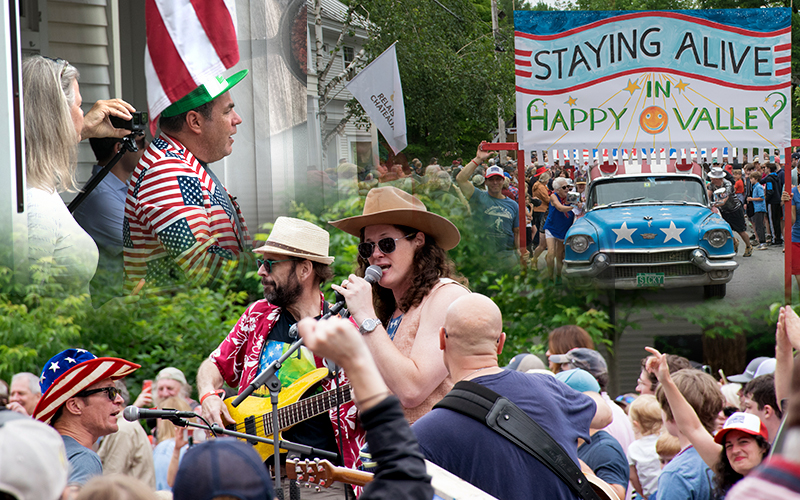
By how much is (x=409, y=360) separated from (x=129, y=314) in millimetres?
3469

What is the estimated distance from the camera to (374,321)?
3.02m

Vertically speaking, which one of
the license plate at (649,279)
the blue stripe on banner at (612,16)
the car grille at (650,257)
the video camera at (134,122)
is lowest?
the license plate at (649,279)

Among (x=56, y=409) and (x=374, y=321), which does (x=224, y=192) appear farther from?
(x=374, y=321)

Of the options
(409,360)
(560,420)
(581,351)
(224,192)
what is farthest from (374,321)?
(224,192)

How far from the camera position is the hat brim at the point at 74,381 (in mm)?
3275

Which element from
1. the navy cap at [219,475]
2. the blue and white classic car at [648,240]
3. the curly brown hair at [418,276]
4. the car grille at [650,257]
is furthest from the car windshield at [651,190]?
the navy cap at [219,475]

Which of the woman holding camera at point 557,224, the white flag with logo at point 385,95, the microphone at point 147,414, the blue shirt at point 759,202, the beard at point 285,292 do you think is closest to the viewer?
the microphone at point 147,414

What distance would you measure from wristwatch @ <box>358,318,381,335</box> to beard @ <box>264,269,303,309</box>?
3.44 ft

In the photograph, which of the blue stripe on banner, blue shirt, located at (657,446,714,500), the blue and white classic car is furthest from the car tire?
blue shirt, located at (657,446,714,500)

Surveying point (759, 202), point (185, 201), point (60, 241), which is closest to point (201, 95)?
point (185, 201)

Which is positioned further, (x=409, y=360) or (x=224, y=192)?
(x=224, y=192)

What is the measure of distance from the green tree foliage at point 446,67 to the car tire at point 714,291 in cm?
245

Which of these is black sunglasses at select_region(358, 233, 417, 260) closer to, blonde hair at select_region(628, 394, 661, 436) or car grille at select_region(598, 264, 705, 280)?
blonde hair at select_region(628, 394, 661, 436)

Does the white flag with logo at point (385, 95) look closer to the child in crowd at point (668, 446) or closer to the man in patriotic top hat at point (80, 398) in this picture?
the child in crowd at point (668, 446)
